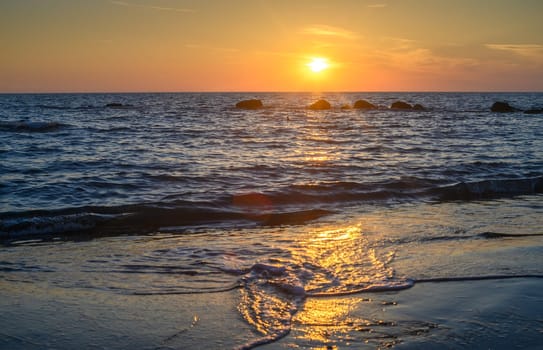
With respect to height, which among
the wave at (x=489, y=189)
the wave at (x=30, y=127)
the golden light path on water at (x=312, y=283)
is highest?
the wave at (x=30, y=127)

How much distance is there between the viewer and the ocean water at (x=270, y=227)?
557cm

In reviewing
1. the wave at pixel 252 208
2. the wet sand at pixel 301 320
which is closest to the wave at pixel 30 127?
the wave at pixel 252 208

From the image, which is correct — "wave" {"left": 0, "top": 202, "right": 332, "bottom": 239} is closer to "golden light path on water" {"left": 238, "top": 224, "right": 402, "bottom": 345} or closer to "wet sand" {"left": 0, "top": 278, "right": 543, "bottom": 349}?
"golden light path on water" {"left": 238, "top": 224, "right": 402, "bottom": 345}

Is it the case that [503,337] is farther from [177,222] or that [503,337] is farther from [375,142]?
[375,142]

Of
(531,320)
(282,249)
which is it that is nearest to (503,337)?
(531,320)

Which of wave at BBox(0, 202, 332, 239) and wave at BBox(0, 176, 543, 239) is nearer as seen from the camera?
wave at BBox(0, 202, 332, 239)

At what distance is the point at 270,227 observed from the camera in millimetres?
9547

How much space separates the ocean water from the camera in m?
5.57

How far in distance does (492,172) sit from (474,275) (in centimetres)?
1139

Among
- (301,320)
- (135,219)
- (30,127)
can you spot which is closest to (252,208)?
(135,219)

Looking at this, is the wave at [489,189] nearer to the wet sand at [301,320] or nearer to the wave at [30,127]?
the wet sand at [301,320]

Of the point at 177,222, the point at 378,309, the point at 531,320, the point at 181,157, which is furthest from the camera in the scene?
the point at 181,157

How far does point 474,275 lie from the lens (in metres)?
6.14

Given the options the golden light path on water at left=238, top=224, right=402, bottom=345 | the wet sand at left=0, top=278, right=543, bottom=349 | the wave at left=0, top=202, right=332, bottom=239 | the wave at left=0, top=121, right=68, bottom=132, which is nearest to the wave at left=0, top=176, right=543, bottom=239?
the wave at left=0, top=202, right=332, bottom=239
